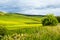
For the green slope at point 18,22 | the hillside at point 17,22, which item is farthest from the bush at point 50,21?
the hillside at point 17,22

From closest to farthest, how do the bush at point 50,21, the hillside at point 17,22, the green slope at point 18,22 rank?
the bush at point 50,21, the green slope at point 18,22, the hillside at point 17,22

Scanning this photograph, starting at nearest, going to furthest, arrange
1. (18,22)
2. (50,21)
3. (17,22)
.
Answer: (50,21), (18,22), (17,22)

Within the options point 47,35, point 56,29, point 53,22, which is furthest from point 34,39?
point 53,22

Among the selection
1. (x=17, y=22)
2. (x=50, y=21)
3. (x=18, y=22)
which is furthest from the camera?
(x=17, y=22)

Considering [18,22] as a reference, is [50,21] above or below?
above

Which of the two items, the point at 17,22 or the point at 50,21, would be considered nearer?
the point at 50,21

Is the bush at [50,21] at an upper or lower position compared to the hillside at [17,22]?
upper

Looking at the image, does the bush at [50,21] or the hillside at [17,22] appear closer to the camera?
the bush at [50,21]

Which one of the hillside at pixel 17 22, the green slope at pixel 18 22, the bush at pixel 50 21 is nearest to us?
the bush at pixel 50 21

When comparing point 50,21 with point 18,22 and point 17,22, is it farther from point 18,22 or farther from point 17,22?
point 17,22

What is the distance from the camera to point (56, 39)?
13.1 m

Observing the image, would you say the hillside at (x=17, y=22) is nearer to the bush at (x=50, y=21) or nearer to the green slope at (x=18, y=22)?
the green slope at (x=18, y=22)

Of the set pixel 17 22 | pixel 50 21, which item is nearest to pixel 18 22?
pixel 17 22

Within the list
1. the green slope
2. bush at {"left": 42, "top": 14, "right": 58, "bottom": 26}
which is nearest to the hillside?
the green slope
